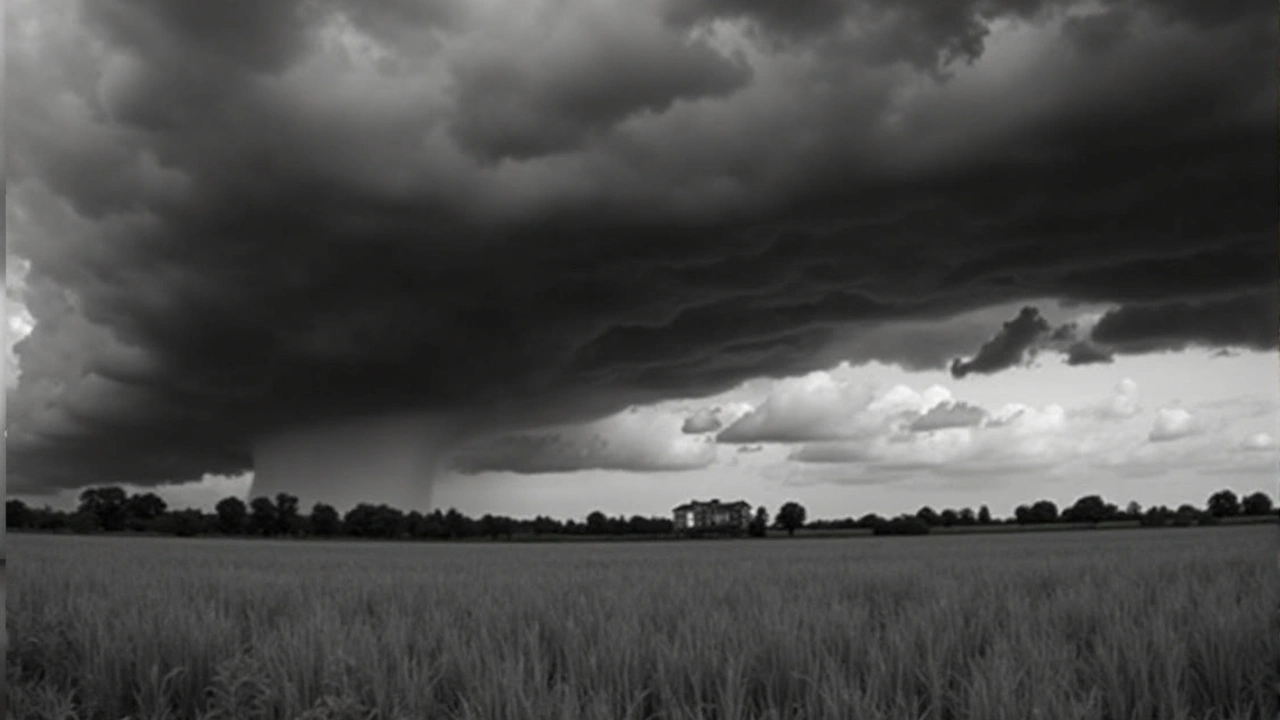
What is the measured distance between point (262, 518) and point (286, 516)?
10.1 ft

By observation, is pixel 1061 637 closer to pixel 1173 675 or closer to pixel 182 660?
pixel 1173 675

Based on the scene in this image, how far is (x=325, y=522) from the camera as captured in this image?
4845 inches

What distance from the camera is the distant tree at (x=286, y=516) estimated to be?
119750 mm

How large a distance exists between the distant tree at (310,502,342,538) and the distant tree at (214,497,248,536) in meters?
8.27

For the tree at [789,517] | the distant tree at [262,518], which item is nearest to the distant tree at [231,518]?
the distant tree at [262,518]

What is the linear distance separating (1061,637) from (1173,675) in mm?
1807

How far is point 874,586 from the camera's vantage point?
1390 centimetres

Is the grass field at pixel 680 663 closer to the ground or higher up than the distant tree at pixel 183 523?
closer to the ground

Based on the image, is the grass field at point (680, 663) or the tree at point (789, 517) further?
the tree at point (789, 517)

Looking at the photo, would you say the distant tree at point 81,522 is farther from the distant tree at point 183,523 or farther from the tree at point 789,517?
the tree at point 789,517

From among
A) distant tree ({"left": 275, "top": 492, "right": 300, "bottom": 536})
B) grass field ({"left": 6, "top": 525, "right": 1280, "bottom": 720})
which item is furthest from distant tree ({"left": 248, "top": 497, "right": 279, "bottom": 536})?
grass field ({"left": 6, "top": 525, "right": 1280, "bottom": 720})

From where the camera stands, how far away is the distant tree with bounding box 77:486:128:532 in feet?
385

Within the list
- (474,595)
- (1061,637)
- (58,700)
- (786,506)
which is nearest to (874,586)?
(474,595)

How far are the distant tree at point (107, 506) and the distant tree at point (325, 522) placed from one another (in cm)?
2171
